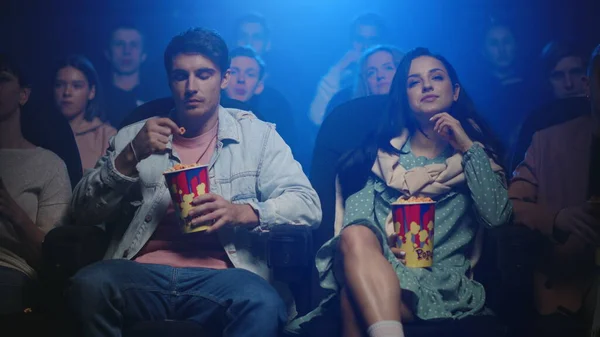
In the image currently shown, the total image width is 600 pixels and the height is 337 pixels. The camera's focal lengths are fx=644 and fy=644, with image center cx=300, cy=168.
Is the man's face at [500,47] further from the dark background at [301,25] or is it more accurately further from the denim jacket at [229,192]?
the denim jacket at [229,192]

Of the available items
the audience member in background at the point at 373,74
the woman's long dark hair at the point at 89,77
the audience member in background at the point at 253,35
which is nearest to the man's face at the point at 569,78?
the audience member in background at the point at 373,74

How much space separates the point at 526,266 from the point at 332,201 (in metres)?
0.75

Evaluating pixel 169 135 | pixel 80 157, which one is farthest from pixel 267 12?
pixel 80 157

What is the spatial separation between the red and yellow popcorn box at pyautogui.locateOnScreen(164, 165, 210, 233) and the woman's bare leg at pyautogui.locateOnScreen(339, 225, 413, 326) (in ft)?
1.60

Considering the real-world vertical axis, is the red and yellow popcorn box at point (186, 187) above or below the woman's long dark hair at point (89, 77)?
below

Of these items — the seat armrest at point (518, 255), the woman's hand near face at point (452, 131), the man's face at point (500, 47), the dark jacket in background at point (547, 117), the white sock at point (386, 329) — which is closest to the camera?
the white sock at point (386, 329)

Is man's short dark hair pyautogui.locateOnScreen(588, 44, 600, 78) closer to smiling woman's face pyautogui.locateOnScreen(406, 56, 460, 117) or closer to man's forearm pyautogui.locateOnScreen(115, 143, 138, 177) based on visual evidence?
smiling woman's face pyautogui.locateOnScreen(406, 56, 460, 117)

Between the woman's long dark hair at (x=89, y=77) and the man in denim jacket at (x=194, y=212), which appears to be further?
the woman's long dark hair at (x=89, y=77)

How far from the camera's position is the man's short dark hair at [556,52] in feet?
8.16

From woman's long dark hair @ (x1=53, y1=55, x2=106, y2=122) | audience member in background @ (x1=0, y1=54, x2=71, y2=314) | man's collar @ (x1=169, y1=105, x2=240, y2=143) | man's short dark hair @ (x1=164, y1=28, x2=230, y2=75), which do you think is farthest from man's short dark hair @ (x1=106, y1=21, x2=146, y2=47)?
man's collar @ (x1=169, y1=105, x2=240, y2=143)

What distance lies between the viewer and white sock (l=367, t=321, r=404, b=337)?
1866 mm

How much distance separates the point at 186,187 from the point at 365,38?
39.2 inches

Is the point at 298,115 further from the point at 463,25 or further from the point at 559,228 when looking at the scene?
the point at 559,228

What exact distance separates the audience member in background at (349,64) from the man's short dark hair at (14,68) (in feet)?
3.94
